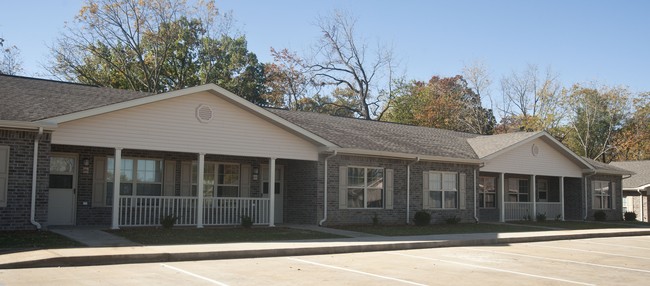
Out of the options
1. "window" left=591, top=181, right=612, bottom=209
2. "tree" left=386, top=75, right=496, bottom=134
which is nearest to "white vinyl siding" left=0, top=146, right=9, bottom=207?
"window" left=591, top=181, right=612, bottom=209

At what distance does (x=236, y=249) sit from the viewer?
13.8 m

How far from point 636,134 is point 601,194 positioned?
913 inches

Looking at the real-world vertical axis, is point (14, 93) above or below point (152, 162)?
above

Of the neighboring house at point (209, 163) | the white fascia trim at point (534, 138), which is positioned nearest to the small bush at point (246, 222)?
the neighboring house at point (209, 163)

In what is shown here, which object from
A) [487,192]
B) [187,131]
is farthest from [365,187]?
[487,192]

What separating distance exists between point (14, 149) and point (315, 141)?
30.2 ft

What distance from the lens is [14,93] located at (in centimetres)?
1817

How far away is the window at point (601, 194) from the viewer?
108 ft

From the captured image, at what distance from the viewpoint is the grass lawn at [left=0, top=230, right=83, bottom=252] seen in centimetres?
1304

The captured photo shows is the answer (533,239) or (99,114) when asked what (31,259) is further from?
(533,239)

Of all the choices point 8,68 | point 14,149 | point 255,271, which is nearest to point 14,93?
point 14,149

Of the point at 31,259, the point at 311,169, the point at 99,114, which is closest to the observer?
the point at 31,259

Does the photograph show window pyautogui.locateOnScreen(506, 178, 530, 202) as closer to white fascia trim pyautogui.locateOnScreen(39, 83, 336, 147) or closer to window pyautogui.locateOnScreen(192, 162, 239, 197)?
white fascia trim pyautogui.locateOnScreen(39, 83, 336, 147)

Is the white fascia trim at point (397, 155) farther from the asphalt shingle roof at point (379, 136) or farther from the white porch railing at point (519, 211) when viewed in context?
the white porch railing at point (519, 211)
